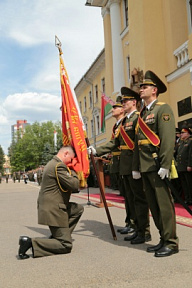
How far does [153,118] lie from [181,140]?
4880 millimetres

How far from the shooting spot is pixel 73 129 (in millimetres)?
5340

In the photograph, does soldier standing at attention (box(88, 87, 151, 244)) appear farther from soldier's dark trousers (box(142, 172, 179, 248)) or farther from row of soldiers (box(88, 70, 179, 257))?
soldier's dark trousers (box(142, 172, 179, 248))

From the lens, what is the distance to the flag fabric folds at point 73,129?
4.93m

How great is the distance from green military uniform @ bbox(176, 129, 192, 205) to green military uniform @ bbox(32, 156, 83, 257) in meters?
4.78

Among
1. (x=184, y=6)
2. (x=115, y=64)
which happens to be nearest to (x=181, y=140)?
(x=184, y=6)

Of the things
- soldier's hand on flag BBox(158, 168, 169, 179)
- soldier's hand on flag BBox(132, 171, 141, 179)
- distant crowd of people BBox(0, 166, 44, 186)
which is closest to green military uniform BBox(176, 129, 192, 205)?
soldier's hand on flag BBox(132, 171, 141, 179)

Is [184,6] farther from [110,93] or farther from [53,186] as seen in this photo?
[53,186]

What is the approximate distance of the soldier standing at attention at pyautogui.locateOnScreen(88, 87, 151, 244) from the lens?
192 inches

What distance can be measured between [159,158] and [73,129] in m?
→ 1.69

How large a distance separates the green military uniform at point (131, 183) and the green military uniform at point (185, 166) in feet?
11.4

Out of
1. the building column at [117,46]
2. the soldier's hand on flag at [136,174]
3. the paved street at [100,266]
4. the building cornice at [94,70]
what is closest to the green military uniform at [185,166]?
the paved street at [100,266]

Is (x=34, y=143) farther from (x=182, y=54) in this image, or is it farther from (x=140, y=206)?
(x=140, y=206)

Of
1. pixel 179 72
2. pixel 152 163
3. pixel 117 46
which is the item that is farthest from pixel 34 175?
pixel 152 163

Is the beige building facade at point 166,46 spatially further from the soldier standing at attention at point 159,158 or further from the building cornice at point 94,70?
the building cornice at point 94,70
